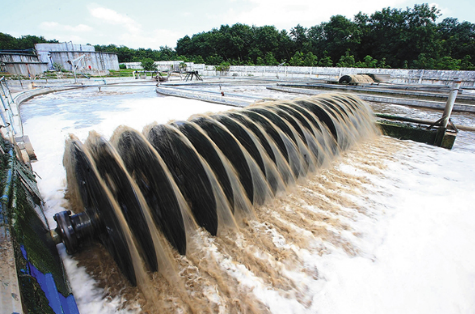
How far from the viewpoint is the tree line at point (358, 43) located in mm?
34062

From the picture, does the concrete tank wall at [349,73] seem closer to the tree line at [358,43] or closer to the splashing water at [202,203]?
the tree line at [358,43]

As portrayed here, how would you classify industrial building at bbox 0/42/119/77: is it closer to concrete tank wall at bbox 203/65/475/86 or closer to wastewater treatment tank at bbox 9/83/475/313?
concrete tank wall at bbox 203/65/475/86

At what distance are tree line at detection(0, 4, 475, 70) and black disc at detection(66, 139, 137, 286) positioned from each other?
117ft

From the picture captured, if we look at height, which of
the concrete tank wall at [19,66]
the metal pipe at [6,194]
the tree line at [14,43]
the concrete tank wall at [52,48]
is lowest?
the metal pipe at [6,194]

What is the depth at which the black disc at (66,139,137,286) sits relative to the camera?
201 cm

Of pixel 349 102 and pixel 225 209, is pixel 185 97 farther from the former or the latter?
pixel 225 209

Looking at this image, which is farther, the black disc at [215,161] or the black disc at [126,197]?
the black disc at [215,161]

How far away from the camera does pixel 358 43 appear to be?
43219 mm

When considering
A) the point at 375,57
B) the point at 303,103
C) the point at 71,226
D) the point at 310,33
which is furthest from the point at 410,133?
the point at 310,33

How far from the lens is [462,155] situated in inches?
185

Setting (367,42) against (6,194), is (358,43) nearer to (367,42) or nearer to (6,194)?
(367,42)

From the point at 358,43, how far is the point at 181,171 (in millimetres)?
51477

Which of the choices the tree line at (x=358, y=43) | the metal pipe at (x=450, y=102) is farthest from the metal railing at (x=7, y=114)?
the tree line at (x=358, y=43)

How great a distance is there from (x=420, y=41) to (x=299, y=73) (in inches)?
846
